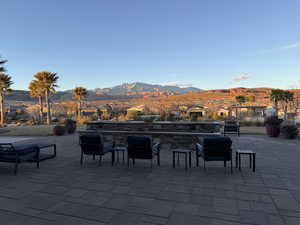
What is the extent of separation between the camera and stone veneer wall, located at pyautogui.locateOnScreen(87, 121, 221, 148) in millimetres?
6660

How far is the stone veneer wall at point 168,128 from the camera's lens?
6.66 meters

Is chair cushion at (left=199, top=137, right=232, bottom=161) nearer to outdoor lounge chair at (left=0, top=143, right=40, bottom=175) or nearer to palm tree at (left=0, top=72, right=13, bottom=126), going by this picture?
outdoor lounge chair at (left=0, top=143, right=40, bottom=175)

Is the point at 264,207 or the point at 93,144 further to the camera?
the point at 93,144

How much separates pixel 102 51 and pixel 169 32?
12441 millimetres

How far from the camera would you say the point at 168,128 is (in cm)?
749

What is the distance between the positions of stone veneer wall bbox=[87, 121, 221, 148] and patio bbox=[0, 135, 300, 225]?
2.19m

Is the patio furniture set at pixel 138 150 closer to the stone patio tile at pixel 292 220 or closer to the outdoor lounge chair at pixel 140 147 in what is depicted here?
the outdoor lounge chair at pixel 140 147

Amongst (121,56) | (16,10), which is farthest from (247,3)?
(121,56)

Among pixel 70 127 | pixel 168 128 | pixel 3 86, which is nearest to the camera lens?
pixel 168 128

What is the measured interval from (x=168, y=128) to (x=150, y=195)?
15.6 ft

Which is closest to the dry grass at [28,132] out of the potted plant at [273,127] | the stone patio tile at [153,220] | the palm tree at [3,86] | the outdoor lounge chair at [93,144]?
the outdoor lounge chair at [93,144]

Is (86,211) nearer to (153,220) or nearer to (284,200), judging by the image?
(153,220)

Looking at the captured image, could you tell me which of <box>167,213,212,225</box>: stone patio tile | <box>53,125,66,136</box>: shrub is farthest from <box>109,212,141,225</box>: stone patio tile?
<box>53,125,66,136</box>: shrub

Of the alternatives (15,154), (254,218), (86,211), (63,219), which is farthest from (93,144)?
(254,218)
